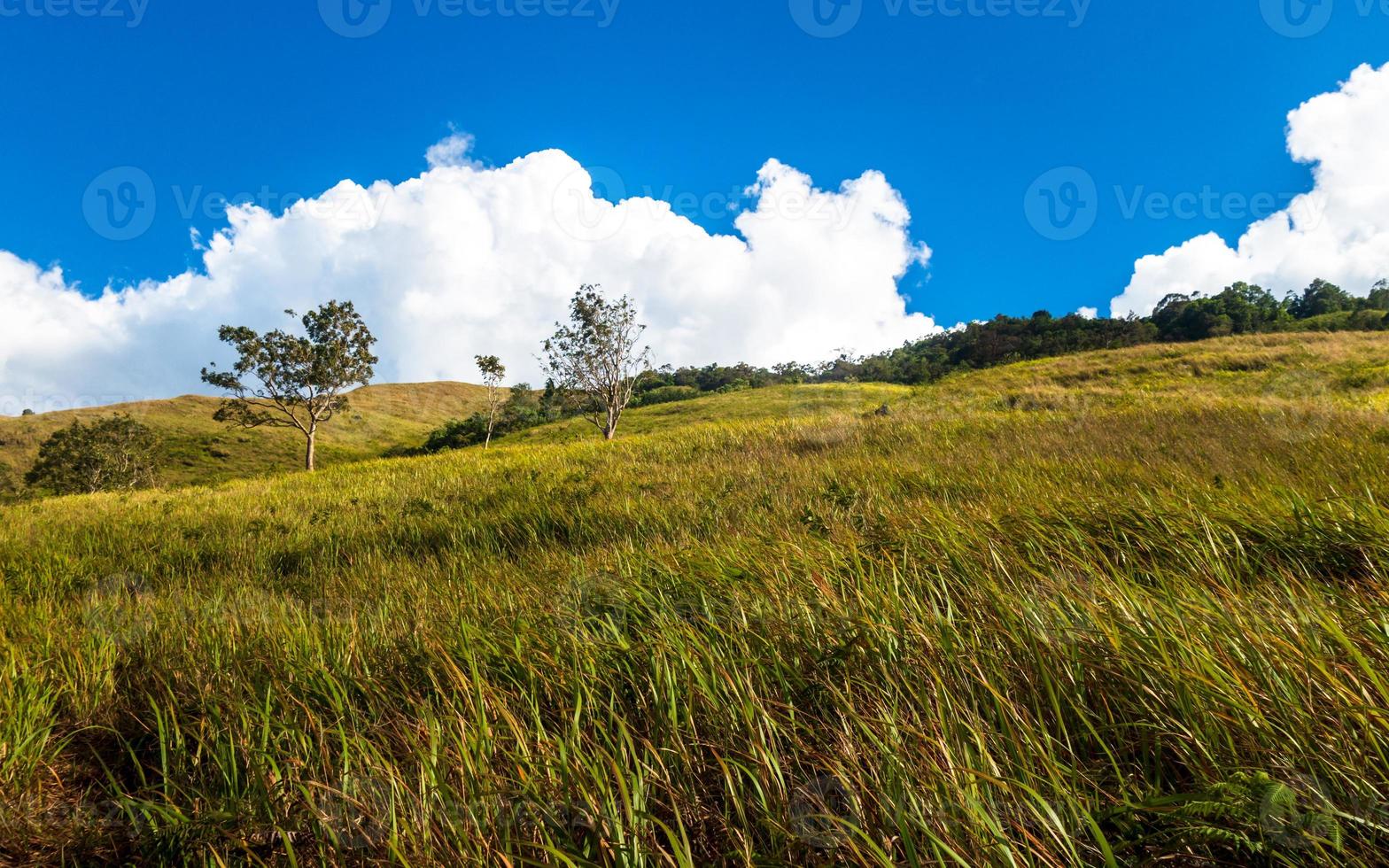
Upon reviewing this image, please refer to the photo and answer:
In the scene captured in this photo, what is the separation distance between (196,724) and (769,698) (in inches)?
86.8

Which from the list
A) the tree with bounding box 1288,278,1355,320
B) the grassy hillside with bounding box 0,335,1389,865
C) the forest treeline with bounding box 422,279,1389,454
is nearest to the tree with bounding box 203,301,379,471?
the forest treeline with bounding box 422,279,1389,454

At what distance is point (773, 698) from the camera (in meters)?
1.77

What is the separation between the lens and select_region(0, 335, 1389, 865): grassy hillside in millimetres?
1207

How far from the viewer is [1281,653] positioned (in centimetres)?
150

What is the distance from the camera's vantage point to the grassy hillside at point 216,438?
67625 millimetres

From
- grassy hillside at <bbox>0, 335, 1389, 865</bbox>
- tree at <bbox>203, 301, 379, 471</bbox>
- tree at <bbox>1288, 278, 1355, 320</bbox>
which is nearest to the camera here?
grassy hillside at <bbox>0, 335, 1389, 865</bbox>

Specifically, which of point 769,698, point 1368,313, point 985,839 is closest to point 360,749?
point 769,698

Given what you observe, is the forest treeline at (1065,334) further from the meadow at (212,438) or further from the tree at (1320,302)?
the meadow at (212,438)

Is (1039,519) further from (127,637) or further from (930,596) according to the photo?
(127,637)

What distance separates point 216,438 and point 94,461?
1735 cm

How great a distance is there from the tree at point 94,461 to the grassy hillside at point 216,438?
3548 mm

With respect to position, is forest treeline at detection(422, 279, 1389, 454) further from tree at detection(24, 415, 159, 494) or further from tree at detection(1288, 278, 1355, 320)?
tree at detection(24, 415, 159, 494)

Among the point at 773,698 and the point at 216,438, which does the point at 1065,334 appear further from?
the point at 216,438

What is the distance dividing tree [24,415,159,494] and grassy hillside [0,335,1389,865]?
237 feet
